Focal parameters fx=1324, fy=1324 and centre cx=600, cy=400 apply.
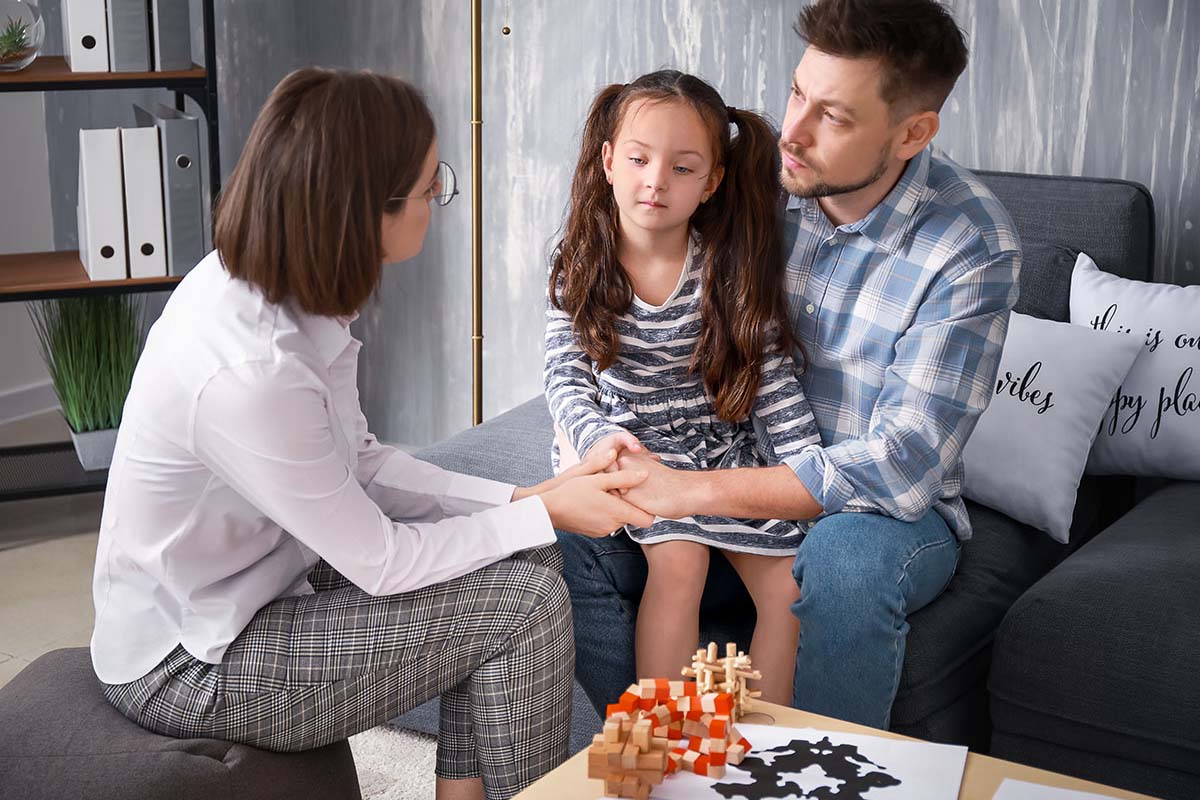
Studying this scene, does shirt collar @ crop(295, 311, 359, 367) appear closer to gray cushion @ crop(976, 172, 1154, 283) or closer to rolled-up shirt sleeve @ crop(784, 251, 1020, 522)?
rolled-up shirt sleeve @ crop(784, 251, 1020, 522)

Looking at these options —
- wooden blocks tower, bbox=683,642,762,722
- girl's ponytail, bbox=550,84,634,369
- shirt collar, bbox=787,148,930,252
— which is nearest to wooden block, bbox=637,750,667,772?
wooden blocks tower, bbox=683,642,762,722

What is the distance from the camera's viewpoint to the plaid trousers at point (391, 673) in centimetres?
145

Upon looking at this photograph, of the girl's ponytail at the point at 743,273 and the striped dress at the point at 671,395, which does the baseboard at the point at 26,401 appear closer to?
the striped dress at the point at 671,395

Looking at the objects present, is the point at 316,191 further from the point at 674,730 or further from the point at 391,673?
the point at 674,730

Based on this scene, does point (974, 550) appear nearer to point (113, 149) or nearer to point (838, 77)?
point (838, 77)

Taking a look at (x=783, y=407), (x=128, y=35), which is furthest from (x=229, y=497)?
(x=128, y=35)

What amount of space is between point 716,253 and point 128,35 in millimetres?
1561

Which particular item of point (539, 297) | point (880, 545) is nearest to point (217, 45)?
point (539, 297)

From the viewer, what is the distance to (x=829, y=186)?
183 centimetres

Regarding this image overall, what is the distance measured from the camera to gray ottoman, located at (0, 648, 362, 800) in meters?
1.38

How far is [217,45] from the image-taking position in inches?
132

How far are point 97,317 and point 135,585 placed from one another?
1.69m

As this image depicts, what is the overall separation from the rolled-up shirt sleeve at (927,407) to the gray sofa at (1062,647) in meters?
0.19

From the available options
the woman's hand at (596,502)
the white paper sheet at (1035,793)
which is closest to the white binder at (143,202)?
the woman's hand at (596,502)
